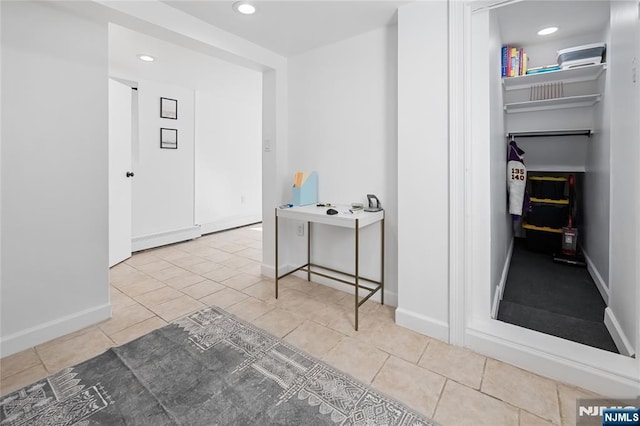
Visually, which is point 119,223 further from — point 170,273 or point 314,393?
point 314,393

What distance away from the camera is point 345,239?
273 centimetres

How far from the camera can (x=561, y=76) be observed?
10.1ft

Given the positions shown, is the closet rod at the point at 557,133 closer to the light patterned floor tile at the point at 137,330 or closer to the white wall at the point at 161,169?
the light patterned floor tile at the point at 137,330

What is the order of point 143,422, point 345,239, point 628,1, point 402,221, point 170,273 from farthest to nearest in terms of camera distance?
point 170,273 < point 345,239 < point 402,221 < point 628,1 < point 143,422

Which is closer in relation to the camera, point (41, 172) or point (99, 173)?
point (41, 172)

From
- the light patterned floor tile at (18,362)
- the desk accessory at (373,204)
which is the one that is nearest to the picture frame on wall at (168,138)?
the light patterned floor tile at (18,362)

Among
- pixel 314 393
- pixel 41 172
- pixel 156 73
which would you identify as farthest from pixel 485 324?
pixel 156 73

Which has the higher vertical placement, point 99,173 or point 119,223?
point 99,173

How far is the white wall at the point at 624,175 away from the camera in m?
1.54

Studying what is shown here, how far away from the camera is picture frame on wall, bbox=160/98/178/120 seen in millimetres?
4320

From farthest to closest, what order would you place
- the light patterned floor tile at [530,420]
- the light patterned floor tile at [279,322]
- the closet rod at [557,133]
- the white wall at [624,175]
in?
the closet rod at [557,133] < the light patterned floor tile at [279,322] < the white wall at [624,175] < the light patterned floor tile at [530,420]

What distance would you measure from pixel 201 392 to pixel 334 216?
1.31 metres

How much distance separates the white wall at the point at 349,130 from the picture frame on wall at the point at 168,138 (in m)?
2.43

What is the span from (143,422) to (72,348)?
0.94 meters
